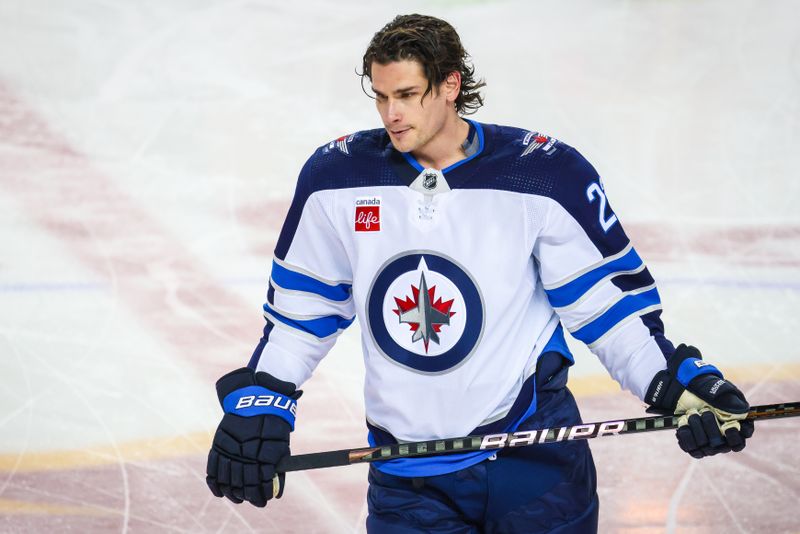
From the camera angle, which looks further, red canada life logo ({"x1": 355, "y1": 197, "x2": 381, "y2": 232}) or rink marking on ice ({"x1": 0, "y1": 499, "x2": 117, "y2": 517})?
rink marking on ice ({"x1": 0, "y1": 499, "x2": 117, "y2": 517})

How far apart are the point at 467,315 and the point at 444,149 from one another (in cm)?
28

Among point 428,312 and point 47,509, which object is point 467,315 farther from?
point 47,509

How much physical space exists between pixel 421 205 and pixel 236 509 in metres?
1.27

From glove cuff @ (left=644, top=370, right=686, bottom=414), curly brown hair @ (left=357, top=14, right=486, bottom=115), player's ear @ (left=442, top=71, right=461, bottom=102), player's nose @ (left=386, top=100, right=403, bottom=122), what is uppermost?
curly brown hair @ (left=357, top=14, right=486, bottom=115)

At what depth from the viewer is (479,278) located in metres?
2.06

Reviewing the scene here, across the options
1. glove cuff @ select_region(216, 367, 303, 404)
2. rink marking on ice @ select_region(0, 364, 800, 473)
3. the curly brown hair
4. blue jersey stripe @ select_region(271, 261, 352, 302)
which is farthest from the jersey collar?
rink marking on ice @ select_region(0, 364, 800, 473)

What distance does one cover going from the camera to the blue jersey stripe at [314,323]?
2.23 m

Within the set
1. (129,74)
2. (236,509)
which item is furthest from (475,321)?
(129,74)

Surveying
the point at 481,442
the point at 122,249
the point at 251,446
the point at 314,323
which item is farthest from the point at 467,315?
the point at 122,249

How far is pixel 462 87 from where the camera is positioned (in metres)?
2.22

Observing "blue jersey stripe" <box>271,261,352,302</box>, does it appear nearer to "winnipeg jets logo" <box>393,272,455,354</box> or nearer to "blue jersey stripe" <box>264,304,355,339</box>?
"blue jersey stripe" <box>264,304,355,339</box>

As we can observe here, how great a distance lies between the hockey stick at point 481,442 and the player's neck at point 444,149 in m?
0.46

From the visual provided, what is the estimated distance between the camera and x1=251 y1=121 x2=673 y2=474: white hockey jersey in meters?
2.07

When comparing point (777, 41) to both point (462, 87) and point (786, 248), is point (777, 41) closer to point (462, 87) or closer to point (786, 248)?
point (786, 248)
